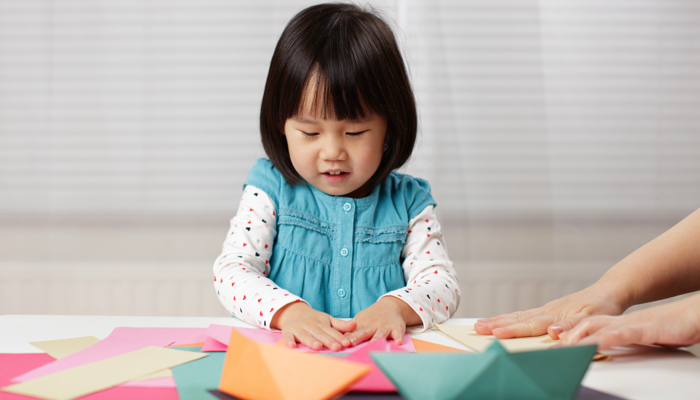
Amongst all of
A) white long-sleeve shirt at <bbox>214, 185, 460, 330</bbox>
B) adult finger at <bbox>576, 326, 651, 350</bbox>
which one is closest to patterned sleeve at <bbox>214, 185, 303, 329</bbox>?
white long-sleeve shirt at <bbox>214, 185, 460, 330</bbox>

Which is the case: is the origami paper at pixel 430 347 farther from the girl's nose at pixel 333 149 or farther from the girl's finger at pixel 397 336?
the girl's nose at pixel 333 149

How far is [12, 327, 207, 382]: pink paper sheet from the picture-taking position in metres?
0.41

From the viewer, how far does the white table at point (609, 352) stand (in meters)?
0.38

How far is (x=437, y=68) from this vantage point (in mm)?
1334

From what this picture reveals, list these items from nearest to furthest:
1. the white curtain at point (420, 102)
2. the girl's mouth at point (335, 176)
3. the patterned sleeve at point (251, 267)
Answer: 1. the patterned sleeve at point (251, 267)
2. the girl's mouth at point (335, 176)
3. the white curtain at point (420, 102)

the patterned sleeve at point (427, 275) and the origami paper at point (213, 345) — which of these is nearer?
the origami paper at point (213, 345)

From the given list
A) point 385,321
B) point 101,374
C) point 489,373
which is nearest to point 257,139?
point 385,321

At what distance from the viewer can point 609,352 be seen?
461mm

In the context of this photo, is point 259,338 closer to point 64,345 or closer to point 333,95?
point 64,345

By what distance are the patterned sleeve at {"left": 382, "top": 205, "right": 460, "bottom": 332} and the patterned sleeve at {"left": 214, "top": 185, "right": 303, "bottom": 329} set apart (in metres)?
0.16

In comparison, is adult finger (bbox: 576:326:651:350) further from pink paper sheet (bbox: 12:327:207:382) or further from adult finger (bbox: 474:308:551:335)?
pink paper sheet (bbox: 12:327:207:382)

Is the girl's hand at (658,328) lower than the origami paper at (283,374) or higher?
lower

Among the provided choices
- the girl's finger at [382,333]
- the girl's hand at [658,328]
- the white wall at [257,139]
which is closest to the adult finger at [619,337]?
the girl's hand at [658,328]

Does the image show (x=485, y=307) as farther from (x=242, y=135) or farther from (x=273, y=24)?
(x=273, y=24)
